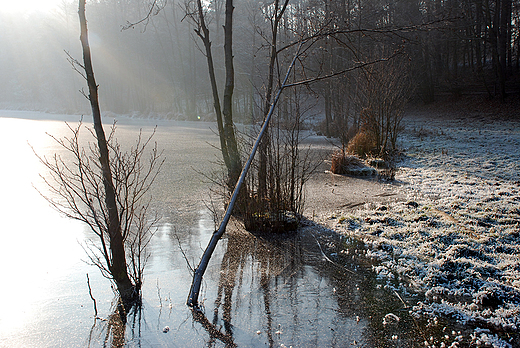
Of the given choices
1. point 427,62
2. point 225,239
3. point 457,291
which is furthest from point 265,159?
point 427,62

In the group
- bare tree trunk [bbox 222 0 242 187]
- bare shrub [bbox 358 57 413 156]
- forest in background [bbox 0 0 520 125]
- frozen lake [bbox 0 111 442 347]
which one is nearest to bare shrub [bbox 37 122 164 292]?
frozen lake [bbox 0 111 442 347]

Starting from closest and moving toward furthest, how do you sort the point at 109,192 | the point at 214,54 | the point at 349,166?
the point at 109,192 < the point at 349,166 < the point at 214,54

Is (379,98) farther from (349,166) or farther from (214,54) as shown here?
(214,54)

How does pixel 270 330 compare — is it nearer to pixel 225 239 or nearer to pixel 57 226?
pixel 225 239

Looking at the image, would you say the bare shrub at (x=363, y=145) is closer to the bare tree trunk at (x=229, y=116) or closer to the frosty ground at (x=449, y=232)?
the frosty ground at (x=449, y=232)

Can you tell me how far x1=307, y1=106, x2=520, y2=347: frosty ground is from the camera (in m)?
3.11

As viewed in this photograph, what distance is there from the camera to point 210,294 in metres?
3.54

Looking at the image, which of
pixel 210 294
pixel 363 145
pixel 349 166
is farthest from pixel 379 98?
pixel 210 294

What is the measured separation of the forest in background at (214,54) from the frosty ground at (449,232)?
3.77 meters

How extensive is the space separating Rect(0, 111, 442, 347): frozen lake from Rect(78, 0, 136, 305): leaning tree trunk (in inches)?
10.8

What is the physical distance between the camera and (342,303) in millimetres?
3318

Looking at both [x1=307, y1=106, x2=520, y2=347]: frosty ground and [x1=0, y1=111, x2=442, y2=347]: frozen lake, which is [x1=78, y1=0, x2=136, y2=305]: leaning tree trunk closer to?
[x1=0, y1=111, x2=442, y2=347]: frozen lake

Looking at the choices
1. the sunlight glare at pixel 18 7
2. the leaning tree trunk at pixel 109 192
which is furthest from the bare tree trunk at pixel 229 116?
the sunlight glare at pixel 18 7

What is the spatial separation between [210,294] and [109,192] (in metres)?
Answer: 1.33
